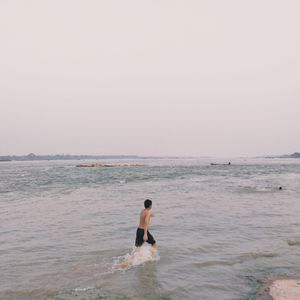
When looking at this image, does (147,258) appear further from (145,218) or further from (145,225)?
(145,218)

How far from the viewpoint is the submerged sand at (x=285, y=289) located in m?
8.85

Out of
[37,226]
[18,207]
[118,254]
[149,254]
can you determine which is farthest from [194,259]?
[18,207]

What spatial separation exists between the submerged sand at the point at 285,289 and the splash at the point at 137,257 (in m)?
4.46

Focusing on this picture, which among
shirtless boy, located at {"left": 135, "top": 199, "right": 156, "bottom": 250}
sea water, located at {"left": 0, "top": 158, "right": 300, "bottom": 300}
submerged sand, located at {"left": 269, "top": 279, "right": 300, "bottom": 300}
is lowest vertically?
sea water, located at {"left": 0, "top": 158, "right": 300, "bottom": 300}

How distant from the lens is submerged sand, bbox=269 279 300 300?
29.0ft

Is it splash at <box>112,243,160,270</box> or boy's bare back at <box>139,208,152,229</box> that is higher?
boy's bare back at <box>139,208,152,229</box>

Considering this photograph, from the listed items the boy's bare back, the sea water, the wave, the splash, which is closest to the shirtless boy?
the boy's bare back

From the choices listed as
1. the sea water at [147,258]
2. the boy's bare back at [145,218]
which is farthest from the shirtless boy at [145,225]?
the sea water at [147,258]

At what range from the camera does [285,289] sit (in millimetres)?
9328

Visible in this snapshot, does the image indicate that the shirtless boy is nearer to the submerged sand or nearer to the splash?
the splash

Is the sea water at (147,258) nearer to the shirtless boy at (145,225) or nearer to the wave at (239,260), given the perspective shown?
the wave at (239,260)

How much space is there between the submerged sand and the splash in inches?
176

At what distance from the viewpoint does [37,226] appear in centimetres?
1977

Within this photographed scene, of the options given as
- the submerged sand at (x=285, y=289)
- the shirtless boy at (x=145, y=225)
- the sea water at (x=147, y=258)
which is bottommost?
the sea water at (x=147, y=258)
